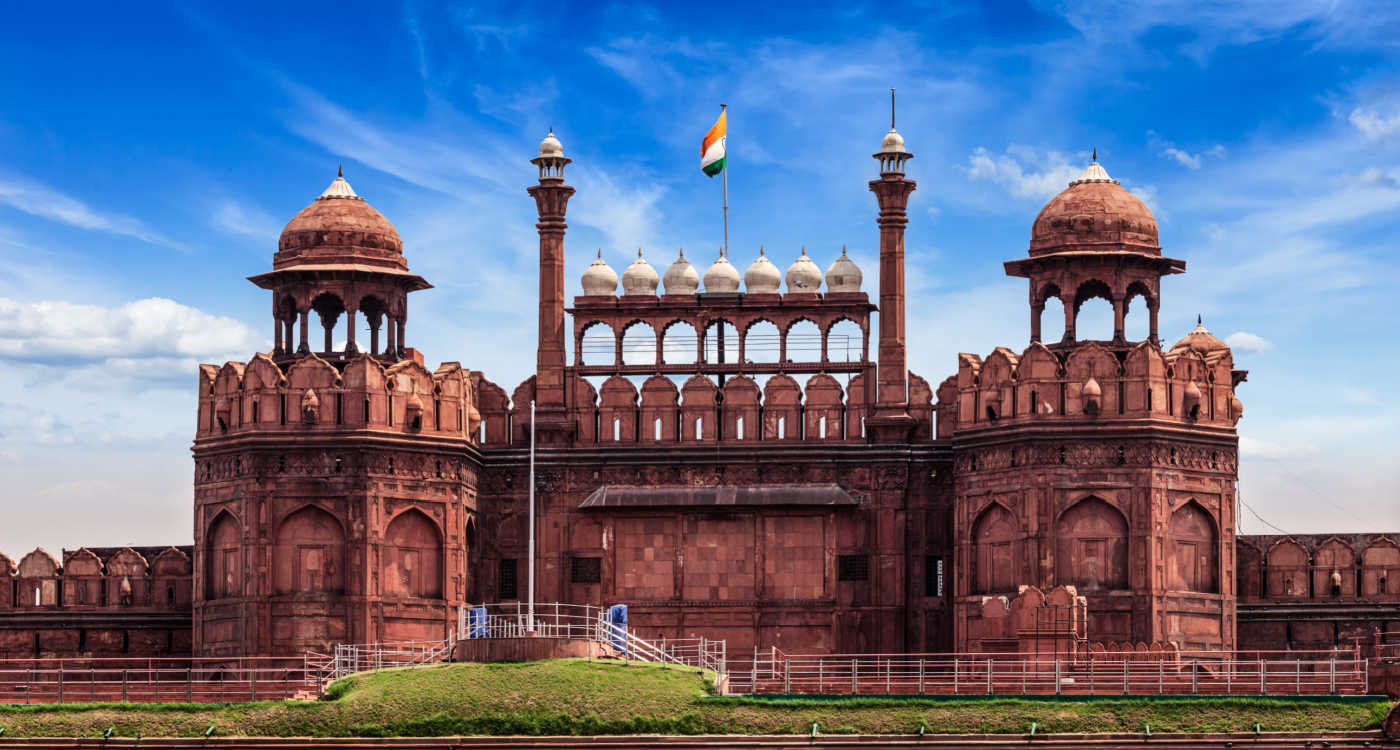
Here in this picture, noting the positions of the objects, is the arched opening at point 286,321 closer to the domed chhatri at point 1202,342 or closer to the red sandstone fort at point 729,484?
the red sandstone fort at point 729,484

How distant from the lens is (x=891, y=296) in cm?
7469

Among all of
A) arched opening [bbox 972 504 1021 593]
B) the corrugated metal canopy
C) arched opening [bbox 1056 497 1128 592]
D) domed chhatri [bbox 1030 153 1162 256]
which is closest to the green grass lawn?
arched opening [bbox 1056 497 1128 592]

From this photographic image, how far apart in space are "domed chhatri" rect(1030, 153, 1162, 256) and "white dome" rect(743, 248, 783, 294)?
790cm

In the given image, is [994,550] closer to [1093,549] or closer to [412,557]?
[1093,549]

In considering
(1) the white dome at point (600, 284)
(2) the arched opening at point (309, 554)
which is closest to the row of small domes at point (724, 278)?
(1) the white dome at point (600, 284)

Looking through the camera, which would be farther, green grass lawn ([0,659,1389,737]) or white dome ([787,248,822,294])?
white dome ([787,248,822,294])

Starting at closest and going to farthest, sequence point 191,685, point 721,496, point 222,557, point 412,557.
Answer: point 191,685
point 412,557
point 222,557
point 721,496

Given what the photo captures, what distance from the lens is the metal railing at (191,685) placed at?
66.1 meters

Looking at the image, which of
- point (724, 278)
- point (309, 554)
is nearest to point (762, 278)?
point (724, 278)

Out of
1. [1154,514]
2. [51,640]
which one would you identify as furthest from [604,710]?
[51,640]

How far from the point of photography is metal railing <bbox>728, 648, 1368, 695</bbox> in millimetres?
62844

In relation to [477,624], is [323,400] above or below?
above

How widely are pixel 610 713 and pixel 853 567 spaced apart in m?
14.3

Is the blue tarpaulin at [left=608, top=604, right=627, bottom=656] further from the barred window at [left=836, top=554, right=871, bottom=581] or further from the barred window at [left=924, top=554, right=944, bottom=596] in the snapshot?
the barred window at [left=924, top=554, right=944, bottom=596]
